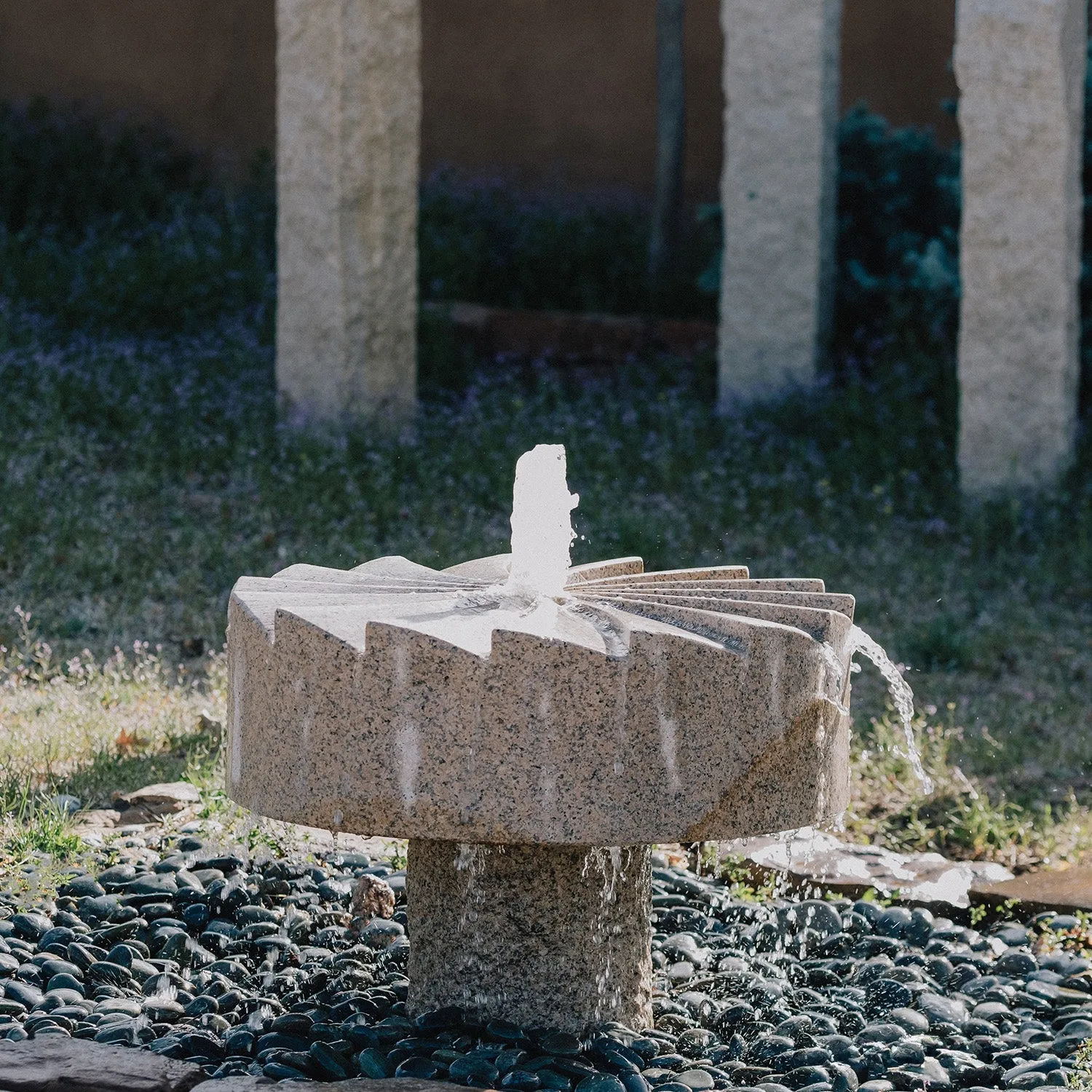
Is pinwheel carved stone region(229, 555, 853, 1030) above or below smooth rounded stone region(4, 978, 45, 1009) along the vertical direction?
above

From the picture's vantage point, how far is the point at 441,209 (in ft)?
32.7

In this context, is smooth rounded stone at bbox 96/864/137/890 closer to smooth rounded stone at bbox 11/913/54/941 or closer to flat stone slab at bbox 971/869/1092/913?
smooth rounded stone at bbox 11/913/54/941

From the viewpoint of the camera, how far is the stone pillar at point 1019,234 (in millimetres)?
6484

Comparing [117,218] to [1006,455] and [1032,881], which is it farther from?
[1032,881]

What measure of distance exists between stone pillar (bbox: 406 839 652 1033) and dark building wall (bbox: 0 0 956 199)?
27.3ft

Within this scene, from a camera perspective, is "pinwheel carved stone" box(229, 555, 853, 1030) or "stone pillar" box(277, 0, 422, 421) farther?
"stone pillar" box(277, 0, 422, 421)

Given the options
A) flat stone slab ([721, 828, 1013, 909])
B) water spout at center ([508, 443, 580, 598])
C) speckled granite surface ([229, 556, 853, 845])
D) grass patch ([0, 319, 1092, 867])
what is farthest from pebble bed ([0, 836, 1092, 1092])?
water spout at center ([508, 443, 580, 598])

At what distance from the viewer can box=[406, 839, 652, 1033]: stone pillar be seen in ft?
9.04

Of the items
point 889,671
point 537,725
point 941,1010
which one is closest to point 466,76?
point 889,671

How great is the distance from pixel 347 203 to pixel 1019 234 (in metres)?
2.69

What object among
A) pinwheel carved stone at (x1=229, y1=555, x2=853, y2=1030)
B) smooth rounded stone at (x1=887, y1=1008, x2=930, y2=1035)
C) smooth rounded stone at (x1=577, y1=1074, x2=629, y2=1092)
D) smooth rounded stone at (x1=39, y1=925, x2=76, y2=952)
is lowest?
smooth rounded stone at (x1=887, y1=1008, x2=930, y2=1035)

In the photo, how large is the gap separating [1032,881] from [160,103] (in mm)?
8508

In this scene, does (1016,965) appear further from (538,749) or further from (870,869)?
(538,749)

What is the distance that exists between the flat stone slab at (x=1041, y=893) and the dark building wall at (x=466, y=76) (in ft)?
24.1
